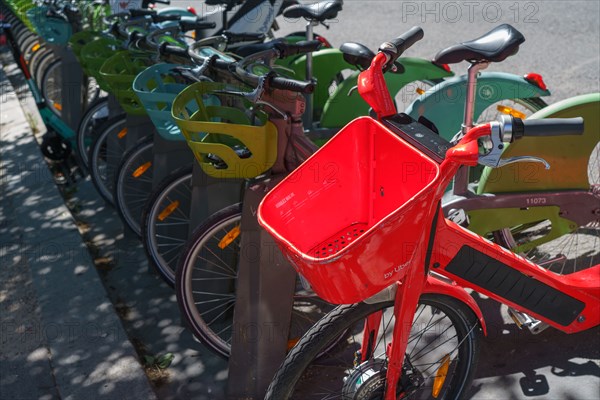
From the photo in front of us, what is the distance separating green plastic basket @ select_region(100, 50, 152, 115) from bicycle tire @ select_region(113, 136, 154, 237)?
Answer: 0.34 metres

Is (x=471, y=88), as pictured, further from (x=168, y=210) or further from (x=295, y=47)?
(x=168, y=210)

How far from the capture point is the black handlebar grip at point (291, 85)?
318 cm

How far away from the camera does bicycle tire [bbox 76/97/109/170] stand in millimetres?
6172

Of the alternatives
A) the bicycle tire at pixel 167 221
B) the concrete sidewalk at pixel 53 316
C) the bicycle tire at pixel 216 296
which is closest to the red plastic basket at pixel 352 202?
the bicycle tire at pixel 216 296

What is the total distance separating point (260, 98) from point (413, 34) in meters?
0.73

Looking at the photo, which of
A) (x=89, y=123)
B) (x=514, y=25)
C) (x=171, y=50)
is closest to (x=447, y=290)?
(x=171, y=50)

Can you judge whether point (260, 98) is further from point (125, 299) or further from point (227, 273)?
point (125, 299)

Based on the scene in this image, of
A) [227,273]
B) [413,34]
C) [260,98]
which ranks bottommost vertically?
[227,273]

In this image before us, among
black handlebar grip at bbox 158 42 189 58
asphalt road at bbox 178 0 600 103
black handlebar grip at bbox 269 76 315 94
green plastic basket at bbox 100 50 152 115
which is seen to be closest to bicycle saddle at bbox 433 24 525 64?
black handlebar grip at bbox 269 76 315 94

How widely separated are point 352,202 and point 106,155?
3374mm

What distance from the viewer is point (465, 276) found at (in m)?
3.02

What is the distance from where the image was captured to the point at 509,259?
3098 mm

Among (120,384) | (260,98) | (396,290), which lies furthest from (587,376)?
(120,384)

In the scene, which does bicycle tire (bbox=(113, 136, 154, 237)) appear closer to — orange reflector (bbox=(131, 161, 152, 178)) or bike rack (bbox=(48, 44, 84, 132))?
orange reflector (bbox=(131, 161, 152, 178))
